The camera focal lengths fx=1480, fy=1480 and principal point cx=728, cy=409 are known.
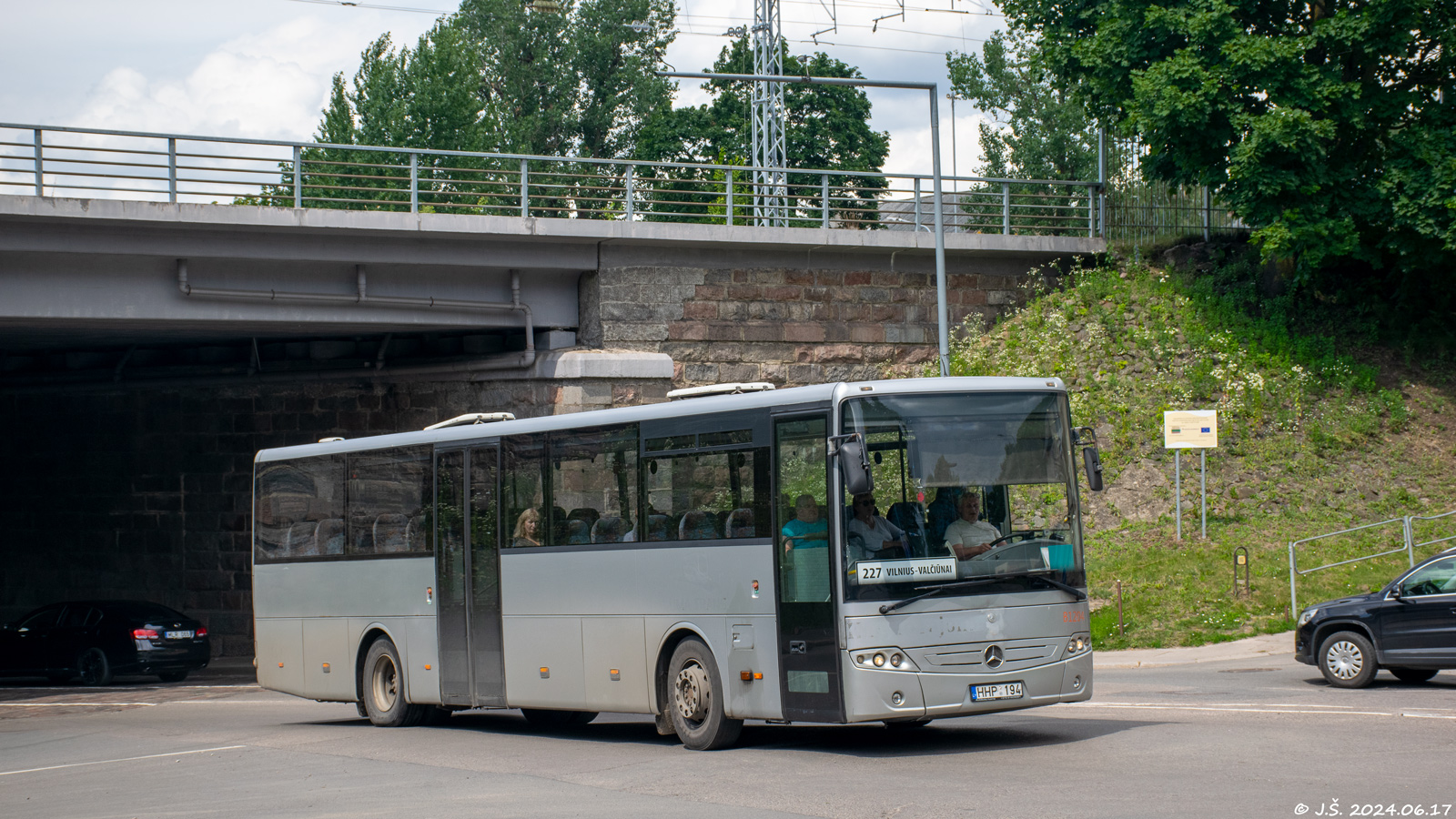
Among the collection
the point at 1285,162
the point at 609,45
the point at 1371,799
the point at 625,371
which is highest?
the point at 609,45

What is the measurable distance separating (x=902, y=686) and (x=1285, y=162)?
17336 mm

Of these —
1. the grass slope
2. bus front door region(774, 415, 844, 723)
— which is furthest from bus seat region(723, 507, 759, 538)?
the grass slope

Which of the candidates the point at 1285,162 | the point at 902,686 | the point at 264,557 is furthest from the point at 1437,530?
the point at 264,557

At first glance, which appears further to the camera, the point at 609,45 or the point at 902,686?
the point at 609,45

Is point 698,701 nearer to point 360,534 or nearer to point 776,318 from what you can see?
point 360,534

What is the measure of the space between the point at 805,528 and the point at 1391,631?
6.84 m

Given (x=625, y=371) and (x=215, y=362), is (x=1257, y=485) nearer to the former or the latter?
(x=625, y=371)

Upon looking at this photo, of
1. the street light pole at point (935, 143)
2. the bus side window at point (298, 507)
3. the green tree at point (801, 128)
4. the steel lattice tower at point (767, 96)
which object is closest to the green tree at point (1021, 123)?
the green tree at point (801, 128)

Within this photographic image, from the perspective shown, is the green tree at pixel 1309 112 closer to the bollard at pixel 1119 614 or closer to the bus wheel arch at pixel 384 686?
the bollard at pixel 1119 614

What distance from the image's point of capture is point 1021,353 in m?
26.9

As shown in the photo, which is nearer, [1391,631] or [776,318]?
[1391,631]

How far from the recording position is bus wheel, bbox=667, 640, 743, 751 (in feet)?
36.9

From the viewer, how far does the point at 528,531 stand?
→ 43.6ft

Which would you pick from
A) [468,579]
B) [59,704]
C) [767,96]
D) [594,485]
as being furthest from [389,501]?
[767,96]
